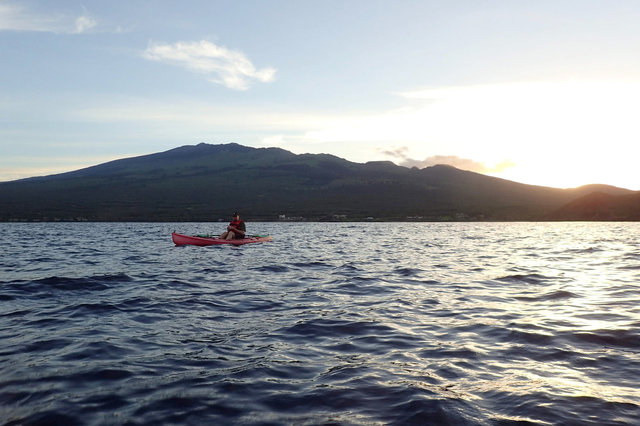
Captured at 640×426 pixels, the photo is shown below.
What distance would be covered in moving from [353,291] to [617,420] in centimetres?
1126

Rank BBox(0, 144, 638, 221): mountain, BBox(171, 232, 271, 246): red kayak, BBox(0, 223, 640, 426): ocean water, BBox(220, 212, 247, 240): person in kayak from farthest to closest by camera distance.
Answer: BBox(0, 144, 638, 221): mountain
BBox(220, 212, 247, 240): person in kayak
BBox(171, 232, 271, 246): red kayak
BBox(0, 223, 640, 426): ocean water

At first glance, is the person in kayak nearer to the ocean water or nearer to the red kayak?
the red kayak

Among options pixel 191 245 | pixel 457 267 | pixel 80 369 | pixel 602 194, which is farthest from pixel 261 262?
pixel 602 194

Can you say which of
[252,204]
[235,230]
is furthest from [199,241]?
[252,204]

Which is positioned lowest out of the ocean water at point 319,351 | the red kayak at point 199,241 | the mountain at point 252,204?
the ocean water at point 319,351

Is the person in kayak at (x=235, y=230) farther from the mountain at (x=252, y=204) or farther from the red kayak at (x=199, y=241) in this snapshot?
the mountain at (x=252, y=204)

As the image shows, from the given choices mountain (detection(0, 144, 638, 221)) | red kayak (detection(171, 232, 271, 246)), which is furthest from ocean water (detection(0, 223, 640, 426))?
mountain (detection(0, 144, 638, 221))

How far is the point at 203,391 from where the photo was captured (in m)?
7.29

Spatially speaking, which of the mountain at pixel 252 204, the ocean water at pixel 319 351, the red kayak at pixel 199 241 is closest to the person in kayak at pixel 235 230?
the red kayak at pixel 199 241

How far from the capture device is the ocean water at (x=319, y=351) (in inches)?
260

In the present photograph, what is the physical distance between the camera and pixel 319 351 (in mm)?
9562

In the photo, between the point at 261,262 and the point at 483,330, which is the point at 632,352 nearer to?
the point at 483,330

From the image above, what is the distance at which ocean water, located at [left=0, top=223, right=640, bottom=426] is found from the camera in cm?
661

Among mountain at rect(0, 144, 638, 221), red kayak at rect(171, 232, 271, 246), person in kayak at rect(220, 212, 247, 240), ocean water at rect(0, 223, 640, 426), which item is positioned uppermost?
mountain at rect(0, 144, 638, 221)
